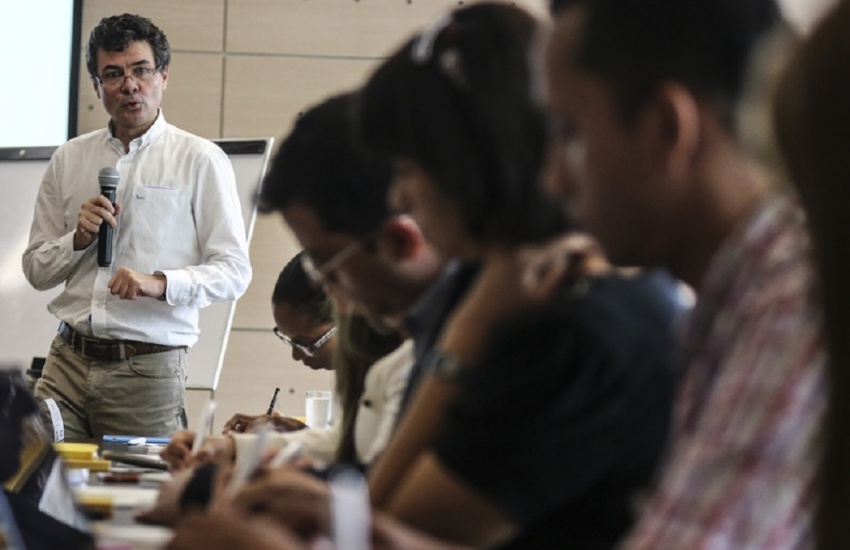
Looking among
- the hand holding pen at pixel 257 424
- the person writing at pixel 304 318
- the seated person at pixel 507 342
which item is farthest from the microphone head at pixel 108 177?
the seated person at pixel 507 342

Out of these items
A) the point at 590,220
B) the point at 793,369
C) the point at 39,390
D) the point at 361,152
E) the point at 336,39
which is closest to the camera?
the point at 793,369

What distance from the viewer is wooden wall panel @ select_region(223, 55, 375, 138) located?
16.2 feet

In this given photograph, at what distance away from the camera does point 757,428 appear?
0.55 m

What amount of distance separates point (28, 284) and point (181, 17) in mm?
1419

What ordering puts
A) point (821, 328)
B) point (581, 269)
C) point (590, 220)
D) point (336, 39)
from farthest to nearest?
point (336, 39)
point (581, 269)
point (590, 220)
point (821, 328)

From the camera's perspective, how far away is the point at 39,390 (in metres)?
3.08

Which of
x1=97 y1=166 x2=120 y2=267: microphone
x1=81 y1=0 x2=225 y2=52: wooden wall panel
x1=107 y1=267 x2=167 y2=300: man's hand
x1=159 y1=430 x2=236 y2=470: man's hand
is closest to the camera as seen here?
x1=159 y1=430 x2=236 y2=470: man's hand

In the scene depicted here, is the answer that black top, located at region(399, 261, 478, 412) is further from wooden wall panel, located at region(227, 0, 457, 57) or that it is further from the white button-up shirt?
wooden wall panel, located at region(227, 0, 457, 57)

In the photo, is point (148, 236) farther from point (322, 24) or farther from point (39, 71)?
point (322, 24)

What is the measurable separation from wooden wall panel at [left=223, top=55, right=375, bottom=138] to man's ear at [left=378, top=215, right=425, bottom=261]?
11.9ft

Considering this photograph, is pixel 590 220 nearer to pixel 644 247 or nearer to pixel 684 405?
pixel 644 247

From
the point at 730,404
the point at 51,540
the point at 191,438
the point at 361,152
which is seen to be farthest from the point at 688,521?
the point at 191,438

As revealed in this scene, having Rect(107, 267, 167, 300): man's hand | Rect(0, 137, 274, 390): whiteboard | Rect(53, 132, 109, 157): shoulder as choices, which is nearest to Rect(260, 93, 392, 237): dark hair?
Rect(107, 267, 167, 300): man's hand

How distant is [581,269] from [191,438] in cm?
116
